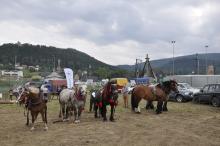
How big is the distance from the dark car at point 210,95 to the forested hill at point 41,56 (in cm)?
10548

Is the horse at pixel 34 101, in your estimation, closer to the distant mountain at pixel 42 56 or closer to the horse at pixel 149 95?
the horse at pixel 149 95

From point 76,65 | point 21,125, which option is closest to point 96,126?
point 21,125

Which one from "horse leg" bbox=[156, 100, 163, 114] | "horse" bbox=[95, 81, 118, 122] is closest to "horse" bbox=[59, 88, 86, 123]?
"horse" bbox=[95, 81, 118, 122]

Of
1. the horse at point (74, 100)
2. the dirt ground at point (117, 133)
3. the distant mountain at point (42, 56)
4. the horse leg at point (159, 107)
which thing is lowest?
the dirt ground at point (117, 133)

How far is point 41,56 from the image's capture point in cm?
14675

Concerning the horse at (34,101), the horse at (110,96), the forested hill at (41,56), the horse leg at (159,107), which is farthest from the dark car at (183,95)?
the forested hill at (41,56)

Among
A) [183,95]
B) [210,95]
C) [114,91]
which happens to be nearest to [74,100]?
[114,91]

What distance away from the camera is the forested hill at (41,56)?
460 feet

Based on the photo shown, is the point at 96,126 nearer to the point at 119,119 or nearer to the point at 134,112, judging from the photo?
the point at 119,119

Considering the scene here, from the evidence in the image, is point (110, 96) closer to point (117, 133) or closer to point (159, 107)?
point (117, 133)

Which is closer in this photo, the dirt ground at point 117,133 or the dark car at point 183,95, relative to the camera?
the dirt ground at point 117,133

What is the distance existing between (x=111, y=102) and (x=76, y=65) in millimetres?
121675

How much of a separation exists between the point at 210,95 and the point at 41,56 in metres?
119

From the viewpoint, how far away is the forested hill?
460ft
